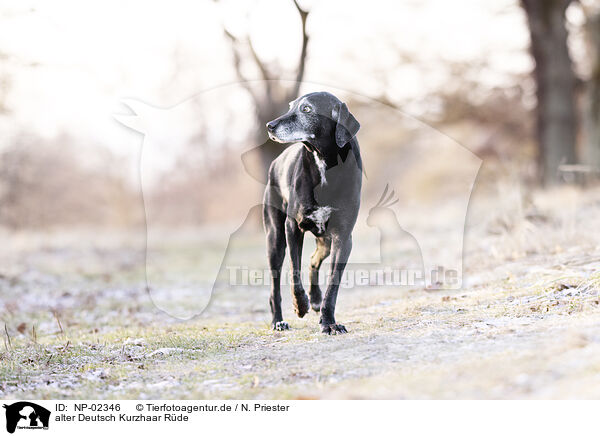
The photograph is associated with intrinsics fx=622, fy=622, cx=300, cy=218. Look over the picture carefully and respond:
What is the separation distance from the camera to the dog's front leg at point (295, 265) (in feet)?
15.3

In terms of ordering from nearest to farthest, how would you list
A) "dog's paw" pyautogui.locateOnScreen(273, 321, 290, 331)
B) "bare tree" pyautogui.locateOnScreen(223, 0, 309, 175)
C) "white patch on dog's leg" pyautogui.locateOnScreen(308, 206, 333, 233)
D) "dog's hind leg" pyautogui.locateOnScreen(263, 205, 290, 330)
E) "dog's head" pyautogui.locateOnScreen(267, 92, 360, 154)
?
"dog's head" pyautogui.locateOnScreen(267, 92, 360, 154) → "white patch on dog's leg" pyautogui.locateOnScreen(308, 206, 333, 233) → "dog's paw" pyautogui.locateOnScreen(273, 321, 290, 331) → "dog's hind leg" pyautogui.locateOnScreen(263, 205, 290, 330) → "bare tree" pyautogui.locateOnScreen(223, 0, 309, 175)

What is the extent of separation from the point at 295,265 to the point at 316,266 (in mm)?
516

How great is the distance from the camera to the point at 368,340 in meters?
4.16

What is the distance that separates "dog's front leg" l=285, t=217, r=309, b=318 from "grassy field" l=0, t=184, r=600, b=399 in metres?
0.21

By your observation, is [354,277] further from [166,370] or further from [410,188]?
[410,188]

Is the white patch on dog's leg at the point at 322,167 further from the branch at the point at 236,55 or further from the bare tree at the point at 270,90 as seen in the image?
the branch at the point at 236,55

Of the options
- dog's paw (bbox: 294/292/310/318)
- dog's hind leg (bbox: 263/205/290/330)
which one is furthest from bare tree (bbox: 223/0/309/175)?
dog's paw (bbox: 294/292/310/318)

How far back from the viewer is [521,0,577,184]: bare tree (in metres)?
11.9

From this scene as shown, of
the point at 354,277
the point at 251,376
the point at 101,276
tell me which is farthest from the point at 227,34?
the point at 251,376

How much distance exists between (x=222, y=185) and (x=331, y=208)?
45.5ft

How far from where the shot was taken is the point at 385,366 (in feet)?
11.8
